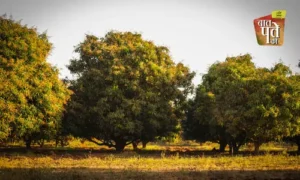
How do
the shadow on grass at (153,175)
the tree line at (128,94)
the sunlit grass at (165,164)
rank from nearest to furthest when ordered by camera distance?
the shadow on grass at (153,175) < the sunlit grass at (165,164) < the tree line at (128,94)

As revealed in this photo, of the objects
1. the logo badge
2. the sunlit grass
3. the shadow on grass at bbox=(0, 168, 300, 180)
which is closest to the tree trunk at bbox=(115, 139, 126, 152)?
the sunlit grass

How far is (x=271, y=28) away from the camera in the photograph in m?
20.5

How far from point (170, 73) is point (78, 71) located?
11.8 m

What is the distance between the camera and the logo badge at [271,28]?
2017 centimetres

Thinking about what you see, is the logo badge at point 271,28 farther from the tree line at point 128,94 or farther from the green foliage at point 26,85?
the green foliage at point 26,85

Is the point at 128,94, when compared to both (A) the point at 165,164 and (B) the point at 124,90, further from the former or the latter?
(A) the point at 165,164

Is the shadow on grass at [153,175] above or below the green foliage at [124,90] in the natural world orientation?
below

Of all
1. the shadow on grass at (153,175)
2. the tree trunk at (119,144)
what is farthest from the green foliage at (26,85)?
the shadow on grass at (153,175)

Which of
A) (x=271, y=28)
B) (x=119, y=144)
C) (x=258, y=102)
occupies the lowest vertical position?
(x=119, y=144)

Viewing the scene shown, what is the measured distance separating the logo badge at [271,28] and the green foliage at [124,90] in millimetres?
18065

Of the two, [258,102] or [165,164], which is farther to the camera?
[258,102]

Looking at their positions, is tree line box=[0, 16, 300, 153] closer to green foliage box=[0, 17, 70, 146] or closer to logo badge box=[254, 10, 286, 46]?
green foliage box=[0, 17, 70, 146]

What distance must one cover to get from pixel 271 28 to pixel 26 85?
70.2ft

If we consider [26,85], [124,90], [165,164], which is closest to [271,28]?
[165,164]
